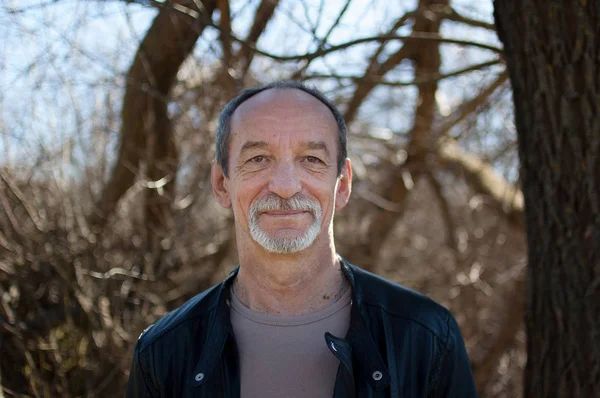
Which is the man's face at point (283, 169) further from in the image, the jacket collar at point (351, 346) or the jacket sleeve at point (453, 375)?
the jacket sleeve at point (453, 375)

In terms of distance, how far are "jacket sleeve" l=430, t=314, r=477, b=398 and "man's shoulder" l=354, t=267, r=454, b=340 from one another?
6 cm

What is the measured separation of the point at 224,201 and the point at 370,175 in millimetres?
4432

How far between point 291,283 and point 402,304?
42 centimetres

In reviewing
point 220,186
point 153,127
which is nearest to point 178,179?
point 153,127

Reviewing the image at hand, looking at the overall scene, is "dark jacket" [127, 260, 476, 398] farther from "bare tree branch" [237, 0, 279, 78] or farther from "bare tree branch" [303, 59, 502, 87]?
"bare tree branch" [237, 0, 279, 78]

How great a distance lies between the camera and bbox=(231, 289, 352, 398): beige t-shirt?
2209mm

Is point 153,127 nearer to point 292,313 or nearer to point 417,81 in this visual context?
point 417,81

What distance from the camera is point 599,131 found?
8.76ft

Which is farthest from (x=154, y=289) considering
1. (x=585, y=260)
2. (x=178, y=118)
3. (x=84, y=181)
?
(x=585, y=260)

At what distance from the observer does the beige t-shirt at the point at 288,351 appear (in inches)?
87.0

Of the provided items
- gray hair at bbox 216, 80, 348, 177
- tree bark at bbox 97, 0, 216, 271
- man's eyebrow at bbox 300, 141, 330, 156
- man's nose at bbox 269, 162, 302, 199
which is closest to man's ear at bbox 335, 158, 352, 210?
gray hair at bbox 216, 80, 348, 177

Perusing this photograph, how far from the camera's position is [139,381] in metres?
2.34

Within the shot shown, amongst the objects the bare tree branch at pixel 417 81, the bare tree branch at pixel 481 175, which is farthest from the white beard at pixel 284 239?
the bare tree branch at pixel 481 175

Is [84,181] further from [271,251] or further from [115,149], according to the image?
[271,251]
